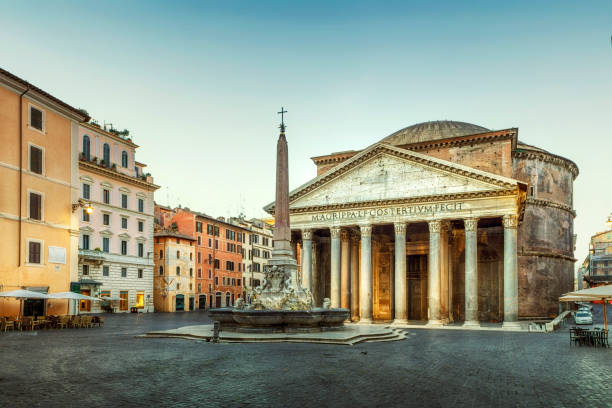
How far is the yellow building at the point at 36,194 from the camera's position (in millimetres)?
24141

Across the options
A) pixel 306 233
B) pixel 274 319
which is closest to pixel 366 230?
pixel 306 233

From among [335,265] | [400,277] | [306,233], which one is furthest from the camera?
[306,233]

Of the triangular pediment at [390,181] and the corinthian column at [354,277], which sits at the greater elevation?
the triangular pediment at [390,181]

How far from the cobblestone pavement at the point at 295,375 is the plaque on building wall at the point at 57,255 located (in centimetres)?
981

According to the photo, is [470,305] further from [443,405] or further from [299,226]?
[443,405]

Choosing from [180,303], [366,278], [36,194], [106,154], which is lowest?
[180,303]

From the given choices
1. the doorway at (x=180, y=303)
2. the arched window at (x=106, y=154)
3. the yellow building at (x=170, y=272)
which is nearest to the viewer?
the arched window at (x=106, y=154)

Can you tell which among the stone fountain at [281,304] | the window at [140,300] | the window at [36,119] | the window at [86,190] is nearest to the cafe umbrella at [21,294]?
the window at [36,119]

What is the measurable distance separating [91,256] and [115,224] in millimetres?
4042

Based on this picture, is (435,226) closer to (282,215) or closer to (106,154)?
(282,215)

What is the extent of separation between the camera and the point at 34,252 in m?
25.4

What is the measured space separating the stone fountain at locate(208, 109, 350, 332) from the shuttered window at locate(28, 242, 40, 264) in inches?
401

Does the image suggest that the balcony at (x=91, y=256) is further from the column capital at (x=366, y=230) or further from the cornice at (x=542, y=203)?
the cornice at (x=542, y=203)

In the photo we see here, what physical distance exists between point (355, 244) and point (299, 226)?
4.95 m
